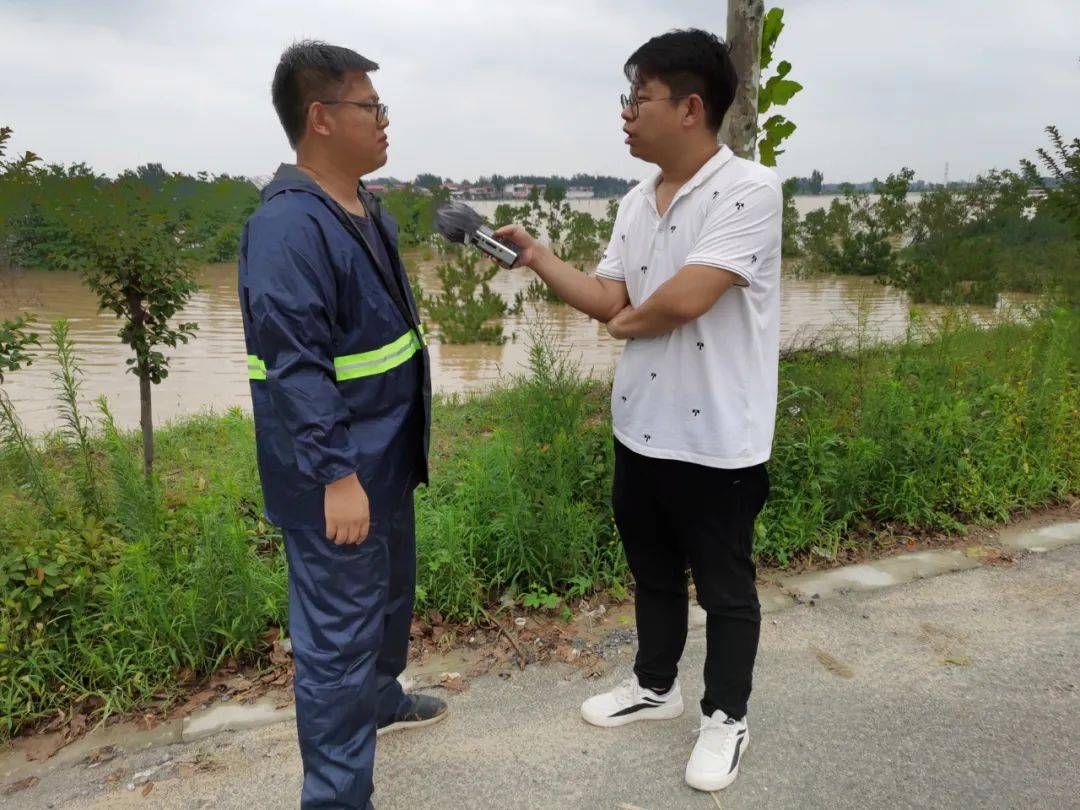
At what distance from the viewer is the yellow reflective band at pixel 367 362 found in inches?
64.5

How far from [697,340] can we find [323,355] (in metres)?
0.93

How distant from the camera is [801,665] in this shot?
256cm

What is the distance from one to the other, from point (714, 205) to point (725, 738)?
146 cm

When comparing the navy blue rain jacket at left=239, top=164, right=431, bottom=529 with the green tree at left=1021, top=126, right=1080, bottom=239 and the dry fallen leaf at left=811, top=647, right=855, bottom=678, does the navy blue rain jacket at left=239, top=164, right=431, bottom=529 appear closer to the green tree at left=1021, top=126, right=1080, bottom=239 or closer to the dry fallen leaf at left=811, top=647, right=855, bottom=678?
the dry fallen leaf at left=811, top=647, right=855, bottom=678

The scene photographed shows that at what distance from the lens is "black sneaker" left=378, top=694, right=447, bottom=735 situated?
7.38ft

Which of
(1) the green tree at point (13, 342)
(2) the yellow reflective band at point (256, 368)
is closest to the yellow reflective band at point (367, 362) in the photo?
(2) the yellow reflective band at point (256, 368)

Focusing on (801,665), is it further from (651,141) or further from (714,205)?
(651,141)

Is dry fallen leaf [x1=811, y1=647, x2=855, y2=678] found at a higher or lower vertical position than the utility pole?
lower

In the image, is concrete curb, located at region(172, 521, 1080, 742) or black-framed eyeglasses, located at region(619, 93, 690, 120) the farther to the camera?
concrete curb, located at region(172, 521, 1080, 742)

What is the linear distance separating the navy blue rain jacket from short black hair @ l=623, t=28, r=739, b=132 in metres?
0.79

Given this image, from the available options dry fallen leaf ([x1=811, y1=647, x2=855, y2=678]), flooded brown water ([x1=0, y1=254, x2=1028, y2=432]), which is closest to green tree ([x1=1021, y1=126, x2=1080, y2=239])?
flooded brown water ([x1=0, y1=254, x2=1028, y2=432])

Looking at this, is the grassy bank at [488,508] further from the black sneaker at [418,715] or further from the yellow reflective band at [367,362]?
the yellow reflective band at [367,362]

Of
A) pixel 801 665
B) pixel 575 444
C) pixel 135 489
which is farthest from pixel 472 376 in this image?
pixel 801 665

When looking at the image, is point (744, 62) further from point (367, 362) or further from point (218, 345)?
point (218, 345)
